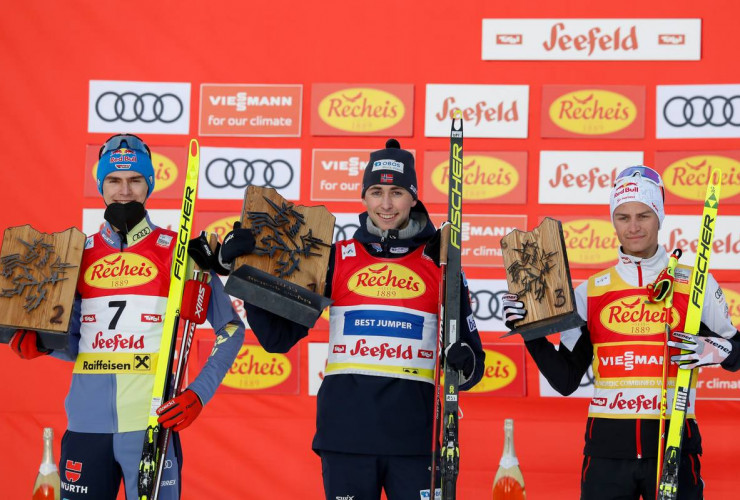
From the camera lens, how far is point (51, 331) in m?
2.97

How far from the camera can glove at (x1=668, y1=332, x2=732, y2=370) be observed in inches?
110

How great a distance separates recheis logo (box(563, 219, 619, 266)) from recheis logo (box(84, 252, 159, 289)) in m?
2.37

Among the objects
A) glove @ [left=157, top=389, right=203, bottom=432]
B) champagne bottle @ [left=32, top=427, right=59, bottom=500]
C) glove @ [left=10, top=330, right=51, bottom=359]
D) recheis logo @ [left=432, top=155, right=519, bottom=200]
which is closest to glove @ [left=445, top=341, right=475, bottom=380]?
glove @ [left=157, top=389, right=203, bottom=432]

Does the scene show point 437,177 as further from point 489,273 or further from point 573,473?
point 573,473

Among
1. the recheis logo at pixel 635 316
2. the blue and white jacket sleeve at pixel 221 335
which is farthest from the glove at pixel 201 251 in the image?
the recheis logo at pixel 635 316

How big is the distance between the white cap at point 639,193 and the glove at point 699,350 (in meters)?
0.41

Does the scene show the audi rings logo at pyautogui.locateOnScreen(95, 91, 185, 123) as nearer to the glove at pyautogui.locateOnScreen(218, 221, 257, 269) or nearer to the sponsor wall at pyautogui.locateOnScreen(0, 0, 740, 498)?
the sponsor wall at pyautogui.locateOnScreen(0, 0, 740, 498)

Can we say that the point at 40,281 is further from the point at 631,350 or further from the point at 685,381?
the point at 685,381

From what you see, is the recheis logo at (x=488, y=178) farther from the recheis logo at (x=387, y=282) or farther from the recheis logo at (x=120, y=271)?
the recheis logo at (x=120, y=271)

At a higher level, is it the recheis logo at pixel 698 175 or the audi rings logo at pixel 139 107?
the audi rings logo at pixel 139 107

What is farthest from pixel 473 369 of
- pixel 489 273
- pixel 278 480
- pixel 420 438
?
pixel 278 480

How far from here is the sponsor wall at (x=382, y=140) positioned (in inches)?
185

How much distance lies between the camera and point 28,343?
3.04 metres

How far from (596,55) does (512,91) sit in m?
0.46
